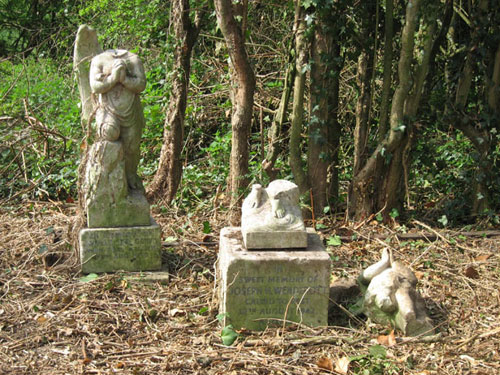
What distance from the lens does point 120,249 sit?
4.95 m

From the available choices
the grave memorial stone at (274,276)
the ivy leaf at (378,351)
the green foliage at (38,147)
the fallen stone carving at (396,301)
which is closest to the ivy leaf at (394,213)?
the fallen stone carving at (396,301)

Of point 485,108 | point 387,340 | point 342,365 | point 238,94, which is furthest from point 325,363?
point 485,108

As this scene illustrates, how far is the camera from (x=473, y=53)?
6359 mm

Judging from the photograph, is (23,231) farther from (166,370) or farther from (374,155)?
(374,155)

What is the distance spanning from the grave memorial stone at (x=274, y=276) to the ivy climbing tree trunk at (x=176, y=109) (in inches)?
117

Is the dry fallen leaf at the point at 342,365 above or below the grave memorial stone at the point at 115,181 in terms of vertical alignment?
below

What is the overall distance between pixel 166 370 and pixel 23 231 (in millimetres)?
3125

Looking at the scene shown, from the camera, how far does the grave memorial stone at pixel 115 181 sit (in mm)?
4840

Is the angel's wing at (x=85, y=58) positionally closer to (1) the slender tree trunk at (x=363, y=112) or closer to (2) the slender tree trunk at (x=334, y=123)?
(2) the slender tree trunk at (x=334, y=123)

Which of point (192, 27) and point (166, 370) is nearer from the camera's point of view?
point (166, 370)

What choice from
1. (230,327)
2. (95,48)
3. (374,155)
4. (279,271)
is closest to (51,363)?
(230,327)

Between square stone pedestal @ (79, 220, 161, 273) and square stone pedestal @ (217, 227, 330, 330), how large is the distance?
1.11 m

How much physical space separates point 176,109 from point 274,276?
11.4 feet

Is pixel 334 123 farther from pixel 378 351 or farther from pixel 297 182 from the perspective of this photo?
pixel 378 351
